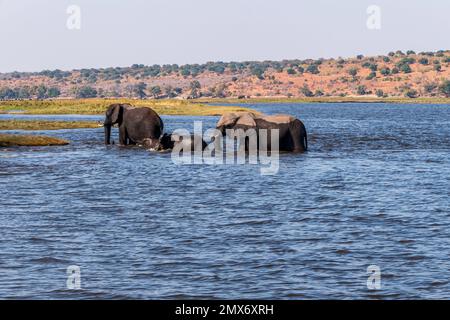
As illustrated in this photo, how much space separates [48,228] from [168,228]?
2.81 meters

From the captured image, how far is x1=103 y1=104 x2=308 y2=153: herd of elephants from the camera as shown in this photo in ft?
133

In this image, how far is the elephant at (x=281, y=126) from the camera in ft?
133

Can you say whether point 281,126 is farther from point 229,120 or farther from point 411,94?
point 411,94

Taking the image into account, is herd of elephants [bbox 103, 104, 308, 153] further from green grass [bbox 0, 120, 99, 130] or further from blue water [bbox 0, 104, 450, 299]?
green grass [bbox 0, 120, 99, 130]

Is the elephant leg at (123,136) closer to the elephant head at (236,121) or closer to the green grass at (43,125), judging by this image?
the elephant head at (236,121)

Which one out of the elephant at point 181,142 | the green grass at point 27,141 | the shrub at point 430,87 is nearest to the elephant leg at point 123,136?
the elephant at point 181,142

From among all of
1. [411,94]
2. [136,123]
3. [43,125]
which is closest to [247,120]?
[136,123]

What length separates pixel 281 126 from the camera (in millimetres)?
40500

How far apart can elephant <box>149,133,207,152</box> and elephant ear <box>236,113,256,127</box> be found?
1.99 meters

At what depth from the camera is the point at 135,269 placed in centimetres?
1719

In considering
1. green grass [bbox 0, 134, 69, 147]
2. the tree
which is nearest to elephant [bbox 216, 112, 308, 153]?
green grass [bbox 0, 134, 69, 147]

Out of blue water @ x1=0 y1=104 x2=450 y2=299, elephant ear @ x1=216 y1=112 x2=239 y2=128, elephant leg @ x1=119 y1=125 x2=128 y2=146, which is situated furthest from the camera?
elephant leg @ x1=119 y1=125 x2=128 y2=146
